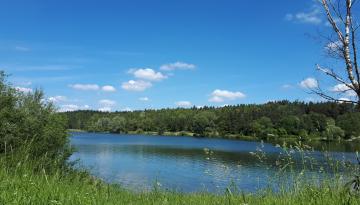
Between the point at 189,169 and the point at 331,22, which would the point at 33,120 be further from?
the point at 331,22

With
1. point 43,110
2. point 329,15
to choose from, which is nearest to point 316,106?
point 43,110

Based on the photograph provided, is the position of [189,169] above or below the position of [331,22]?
below

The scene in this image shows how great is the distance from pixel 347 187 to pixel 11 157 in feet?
18.6

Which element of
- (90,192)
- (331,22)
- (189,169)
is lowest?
(189,169)

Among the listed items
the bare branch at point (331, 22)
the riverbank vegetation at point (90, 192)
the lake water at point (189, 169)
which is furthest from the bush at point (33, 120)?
the bare branch at point (331, 22)

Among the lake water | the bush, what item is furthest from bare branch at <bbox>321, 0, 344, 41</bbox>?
the bush

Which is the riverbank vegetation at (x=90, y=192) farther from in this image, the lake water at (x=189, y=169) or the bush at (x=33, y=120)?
the bush at (x=33, y=120)

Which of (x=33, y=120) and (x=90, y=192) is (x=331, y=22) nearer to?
(x=90, y=192)

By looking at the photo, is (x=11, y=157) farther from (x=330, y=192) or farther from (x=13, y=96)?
(x=13, y=96)

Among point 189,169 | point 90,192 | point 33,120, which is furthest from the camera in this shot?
point 189,169

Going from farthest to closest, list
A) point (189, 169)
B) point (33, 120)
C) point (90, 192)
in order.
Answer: point (189, 169)
point (33, 120)
point (90, 192)

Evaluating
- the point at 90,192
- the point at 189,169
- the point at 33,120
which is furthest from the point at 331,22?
the point at 189,169

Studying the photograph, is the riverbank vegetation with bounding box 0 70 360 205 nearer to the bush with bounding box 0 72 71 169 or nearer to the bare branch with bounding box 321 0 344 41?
the bare branch with bounding box 321 0 344 41

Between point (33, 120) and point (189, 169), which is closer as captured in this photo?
point (33, 120)
